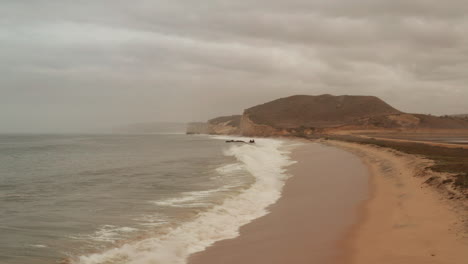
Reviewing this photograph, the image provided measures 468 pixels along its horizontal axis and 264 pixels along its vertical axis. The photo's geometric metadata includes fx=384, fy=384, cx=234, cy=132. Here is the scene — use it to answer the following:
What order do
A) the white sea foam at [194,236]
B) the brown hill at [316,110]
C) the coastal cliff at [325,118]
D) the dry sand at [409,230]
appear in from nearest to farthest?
the dry sand at [409,230], the white sea foam at [194,236], the coastal cliff at [325,118], the brown hill at [316,110]

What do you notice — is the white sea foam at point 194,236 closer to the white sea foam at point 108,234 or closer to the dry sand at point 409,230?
the white sea foam at point 108,234

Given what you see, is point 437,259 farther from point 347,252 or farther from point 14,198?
point 14,198

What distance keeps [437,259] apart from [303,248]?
239 cm

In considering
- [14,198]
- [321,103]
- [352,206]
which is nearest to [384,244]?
[352,206]

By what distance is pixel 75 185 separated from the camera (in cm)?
1861

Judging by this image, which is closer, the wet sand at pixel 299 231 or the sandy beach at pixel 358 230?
the sandy beach at pixel 358 230

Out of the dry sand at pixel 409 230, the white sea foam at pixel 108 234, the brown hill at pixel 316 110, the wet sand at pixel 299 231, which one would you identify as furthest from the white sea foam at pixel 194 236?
the brown hill at pixel 316 110

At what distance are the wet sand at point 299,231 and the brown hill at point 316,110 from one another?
111 m

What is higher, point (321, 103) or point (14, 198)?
point (321, 103)

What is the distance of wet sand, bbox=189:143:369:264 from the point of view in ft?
23.8

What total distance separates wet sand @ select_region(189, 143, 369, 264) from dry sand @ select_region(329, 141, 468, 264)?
401 mm

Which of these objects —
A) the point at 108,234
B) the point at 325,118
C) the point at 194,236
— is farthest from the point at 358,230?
the point at 325,118

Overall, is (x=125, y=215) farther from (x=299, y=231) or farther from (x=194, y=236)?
(x=299, y=231)

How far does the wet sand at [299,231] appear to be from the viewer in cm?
725
